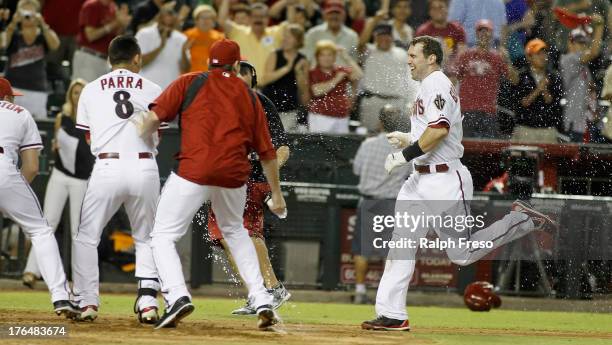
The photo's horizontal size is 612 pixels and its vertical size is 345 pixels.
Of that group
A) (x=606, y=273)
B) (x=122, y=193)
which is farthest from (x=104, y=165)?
(x=606, y=273)

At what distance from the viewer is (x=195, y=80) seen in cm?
872

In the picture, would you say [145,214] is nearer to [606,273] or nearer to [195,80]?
[195,80]

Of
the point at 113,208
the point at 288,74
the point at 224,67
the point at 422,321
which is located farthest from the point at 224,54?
the point at 288,74

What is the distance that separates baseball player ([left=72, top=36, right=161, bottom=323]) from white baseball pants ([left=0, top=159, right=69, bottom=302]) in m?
0.22

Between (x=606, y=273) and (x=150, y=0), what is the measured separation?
7.29 metres

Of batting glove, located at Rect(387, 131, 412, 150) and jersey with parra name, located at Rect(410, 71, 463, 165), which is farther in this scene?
batting glove, located at Rect(387, 131, 412, 150)

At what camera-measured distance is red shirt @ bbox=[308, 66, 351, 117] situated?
15.0m

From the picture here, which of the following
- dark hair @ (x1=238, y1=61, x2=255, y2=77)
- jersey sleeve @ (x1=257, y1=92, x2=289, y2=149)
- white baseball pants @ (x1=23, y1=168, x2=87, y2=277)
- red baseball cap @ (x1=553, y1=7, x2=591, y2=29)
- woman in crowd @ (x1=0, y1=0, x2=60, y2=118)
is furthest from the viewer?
woman in crowd @ (x1=0, y1=0, x2=60, y2=118)

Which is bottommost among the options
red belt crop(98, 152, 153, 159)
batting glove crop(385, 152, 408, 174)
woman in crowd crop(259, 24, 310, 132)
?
red belt crop(98, 152, 153, 159)

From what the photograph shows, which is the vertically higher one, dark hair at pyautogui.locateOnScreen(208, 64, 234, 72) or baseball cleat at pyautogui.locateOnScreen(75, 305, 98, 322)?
dark hair at pyautogui.locateOnScreen(208, 64, 234, 72)

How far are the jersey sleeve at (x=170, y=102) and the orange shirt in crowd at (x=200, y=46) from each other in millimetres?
7298

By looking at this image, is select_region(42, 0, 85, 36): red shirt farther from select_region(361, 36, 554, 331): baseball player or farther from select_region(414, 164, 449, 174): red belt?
select_region(414, 164, 449, 174): red belt

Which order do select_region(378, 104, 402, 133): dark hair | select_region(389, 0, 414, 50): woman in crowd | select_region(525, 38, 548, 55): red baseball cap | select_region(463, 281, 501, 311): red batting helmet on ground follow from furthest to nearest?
select_region(389, 0, 414, 50): woman in crowd, select_region(525, 38, 548, 55): red baseball cap, select_region(378, 104, 402, 133): dark hair, select_region(463, 281, 501, 311): red batting helmet on ground

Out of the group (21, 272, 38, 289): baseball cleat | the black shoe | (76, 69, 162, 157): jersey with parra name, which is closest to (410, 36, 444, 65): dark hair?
→ (76, 69, 162, 157): jersey with parra name
